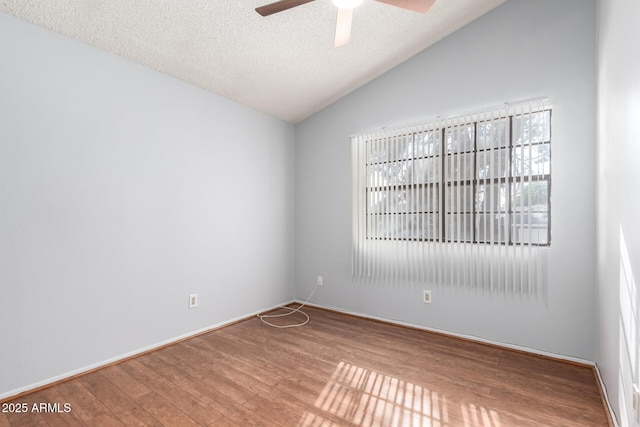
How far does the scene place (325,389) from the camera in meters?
2.13

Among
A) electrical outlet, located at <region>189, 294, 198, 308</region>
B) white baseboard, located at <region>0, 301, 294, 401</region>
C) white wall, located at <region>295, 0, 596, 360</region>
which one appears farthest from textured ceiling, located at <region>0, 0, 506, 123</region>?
white baseboard, located at <region>0, 301, 294, 401</region>

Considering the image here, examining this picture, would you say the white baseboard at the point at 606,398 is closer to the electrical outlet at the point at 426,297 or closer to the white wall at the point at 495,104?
the white wall at the point at 495,104

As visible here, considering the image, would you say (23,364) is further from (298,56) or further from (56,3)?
(298,56)

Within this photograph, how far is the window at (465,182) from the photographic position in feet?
8.64

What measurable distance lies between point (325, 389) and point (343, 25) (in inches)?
99.1

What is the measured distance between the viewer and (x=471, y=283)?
9.69 feet

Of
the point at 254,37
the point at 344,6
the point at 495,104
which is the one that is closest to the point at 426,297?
the point at 495,104

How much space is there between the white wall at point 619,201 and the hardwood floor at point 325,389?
413 millimetres

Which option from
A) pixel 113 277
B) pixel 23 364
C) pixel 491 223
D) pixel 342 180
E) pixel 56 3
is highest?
pixel 56 3

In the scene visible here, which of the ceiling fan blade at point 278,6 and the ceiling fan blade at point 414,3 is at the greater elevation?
the ceiling fan blade at point 414,3

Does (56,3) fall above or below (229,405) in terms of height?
above

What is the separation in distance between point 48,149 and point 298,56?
2202 millimetres

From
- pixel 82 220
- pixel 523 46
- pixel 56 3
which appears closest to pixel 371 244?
pixel 523 46

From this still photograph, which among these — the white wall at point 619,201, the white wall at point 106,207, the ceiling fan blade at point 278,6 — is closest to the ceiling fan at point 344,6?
the ceiling fan blade at point 278,6
